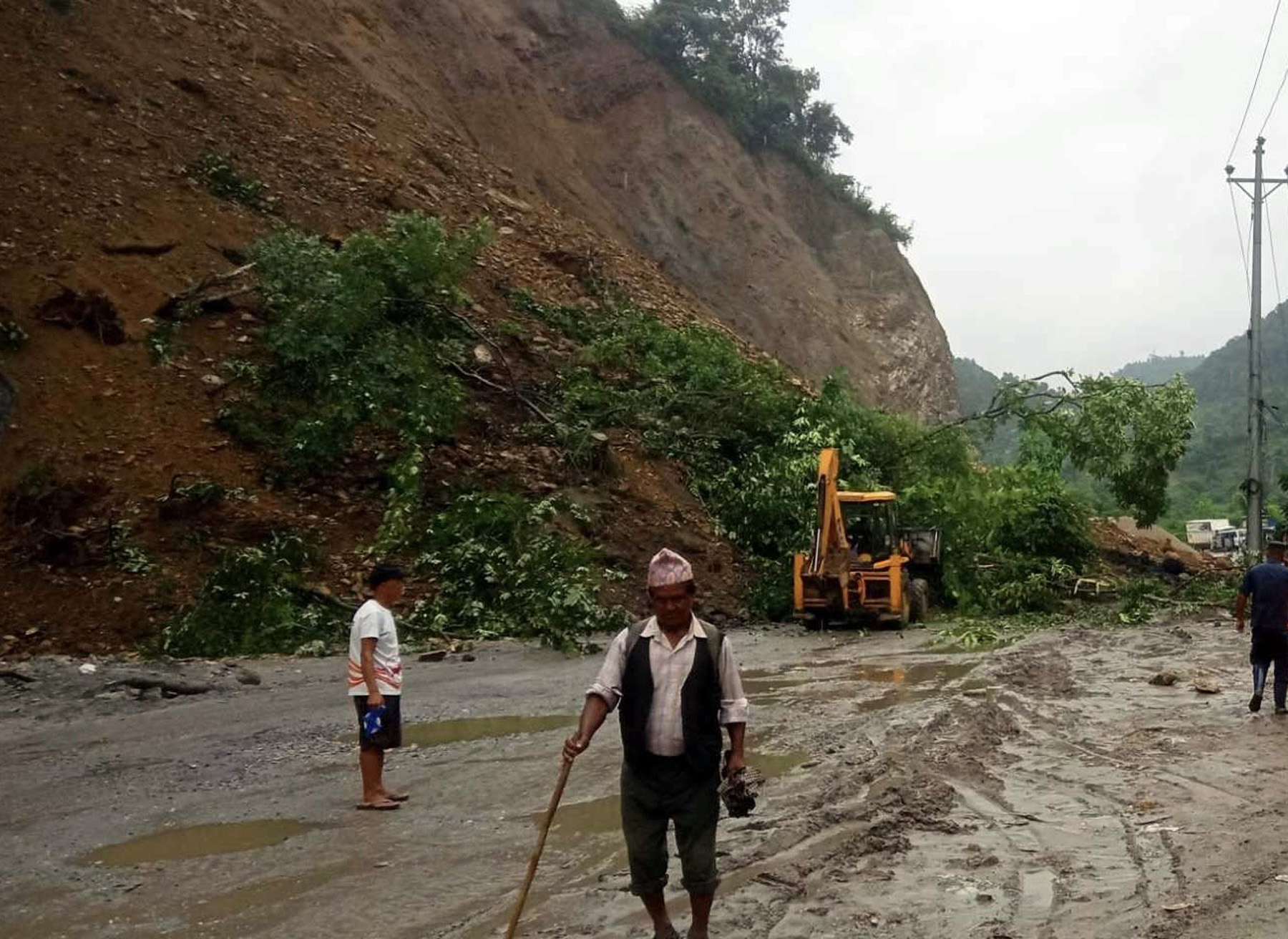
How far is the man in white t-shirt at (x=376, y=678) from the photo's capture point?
6973 millimetres

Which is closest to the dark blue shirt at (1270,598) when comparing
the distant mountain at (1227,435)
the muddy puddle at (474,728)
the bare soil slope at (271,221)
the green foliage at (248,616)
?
the muddy puddle at (474,728)

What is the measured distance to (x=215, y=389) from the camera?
705 inches

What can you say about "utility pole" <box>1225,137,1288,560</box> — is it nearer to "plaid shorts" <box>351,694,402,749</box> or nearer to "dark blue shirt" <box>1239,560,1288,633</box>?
"dark blue shirt" <box>1239,560,1288,633</box>

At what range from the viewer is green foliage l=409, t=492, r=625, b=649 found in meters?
15.4

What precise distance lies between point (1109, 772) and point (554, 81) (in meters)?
34.5

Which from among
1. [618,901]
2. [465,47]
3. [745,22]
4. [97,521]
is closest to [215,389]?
[97,521]

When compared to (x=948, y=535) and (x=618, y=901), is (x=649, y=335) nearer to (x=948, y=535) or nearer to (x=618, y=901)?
(x=948, y=535)

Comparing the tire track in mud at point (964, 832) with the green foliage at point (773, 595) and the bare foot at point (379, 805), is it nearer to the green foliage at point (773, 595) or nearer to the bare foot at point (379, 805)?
the bare foot at point (379, 805)

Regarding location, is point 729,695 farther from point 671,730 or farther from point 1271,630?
point 1271,630

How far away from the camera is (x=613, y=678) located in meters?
4.69

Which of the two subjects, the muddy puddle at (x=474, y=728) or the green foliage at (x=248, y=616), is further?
the green foliage at (x=248, y=616)

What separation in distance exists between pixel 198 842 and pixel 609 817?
2300mm

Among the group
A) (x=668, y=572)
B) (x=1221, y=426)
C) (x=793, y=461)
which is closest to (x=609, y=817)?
(x=668, y=572)

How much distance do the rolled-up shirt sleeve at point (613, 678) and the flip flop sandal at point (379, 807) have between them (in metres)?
2.98
